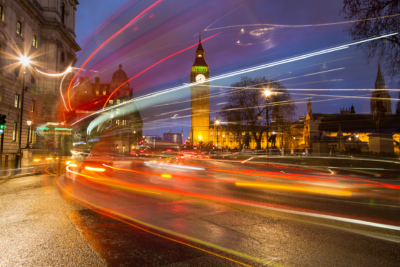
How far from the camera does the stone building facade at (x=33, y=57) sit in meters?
30.5

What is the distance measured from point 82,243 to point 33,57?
41.9 metres

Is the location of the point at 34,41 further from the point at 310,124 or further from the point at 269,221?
the point at 310,124

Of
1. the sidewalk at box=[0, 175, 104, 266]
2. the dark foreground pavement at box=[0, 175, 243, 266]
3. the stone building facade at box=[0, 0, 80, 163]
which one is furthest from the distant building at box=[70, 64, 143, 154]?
the dark foreground pavement at box=[0, 175, 243, 266]

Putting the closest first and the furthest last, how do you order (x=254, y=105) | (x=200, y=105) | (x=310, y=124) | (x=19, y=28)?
(x=19, y=28), (x=254, y=105), (x=310, y=124), (x=200, y=105)

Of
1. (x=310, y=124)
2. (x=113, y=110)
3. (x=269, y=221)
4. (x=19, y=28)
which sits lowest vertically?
(x=269, y=221)

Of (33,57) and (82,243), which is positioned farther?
(33,57)

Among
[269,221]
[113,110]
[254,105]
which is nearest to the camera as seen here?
[269,221]

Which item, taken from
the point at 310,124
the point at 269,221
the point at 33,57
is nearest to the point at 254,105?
the point at 33,57

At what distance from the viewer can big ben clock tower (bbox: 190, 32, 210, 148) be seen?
417ft

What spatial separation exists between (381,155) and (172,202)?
78.9ft

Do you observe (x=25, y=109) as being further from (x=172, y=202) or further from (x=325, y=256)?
(x=325, y=256)

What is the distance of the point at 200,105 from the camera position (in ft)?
425

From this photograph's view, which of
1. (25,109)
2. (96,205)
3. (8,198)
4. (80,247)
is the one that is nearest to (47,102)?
(25,109)

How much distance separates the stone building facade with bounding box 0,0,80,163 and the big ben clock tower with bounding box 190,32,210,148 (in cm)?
8094
